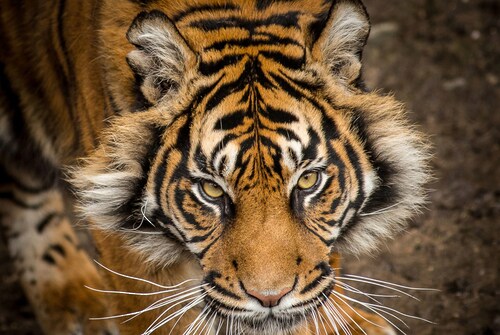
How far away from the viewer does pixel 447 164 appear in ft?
16.1

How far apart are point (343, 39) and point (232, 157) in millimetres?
529

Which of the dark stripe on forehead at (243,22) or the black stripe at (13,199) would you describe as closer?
the dark stripe on forehead at (243,22)

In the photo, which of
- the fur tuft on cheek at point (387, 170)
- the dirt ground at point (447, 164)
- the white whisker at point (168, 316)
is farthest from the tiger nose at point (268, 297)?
the dirt ground at point (447, 164)

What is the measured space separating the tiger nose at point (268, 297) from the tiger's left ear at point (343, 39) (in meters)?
0.75

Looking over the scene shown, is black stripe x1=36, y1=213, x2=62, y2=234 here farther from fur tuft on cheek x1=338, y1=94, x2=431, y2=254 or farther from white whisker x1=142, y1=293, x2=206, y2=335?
fur tuft on cheek x1=338, y1=94, x2=431, y2=254

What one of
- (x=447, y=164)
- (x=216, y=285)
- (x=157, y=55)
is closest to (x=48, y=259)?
(x=216, y=285)

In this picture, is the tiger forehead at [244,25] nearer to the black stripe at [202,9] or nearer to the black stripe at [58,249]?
the black stripe at [202,9]

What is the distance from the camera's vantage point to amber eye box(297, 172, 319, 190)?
2.69 m

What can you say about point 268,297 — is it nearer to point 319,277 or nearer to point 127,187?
point 319,277

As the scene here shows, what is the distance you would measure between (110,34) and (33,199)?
1488 millimetres

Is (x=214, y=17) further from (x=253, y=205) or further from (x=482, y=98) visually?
(x=482, y=98)

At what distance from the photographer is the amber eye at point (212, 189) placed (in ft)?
8.88

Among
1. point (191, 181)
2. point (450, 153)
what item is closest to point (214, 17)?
point (191, 181)

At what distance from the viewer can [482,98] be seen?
537cm
